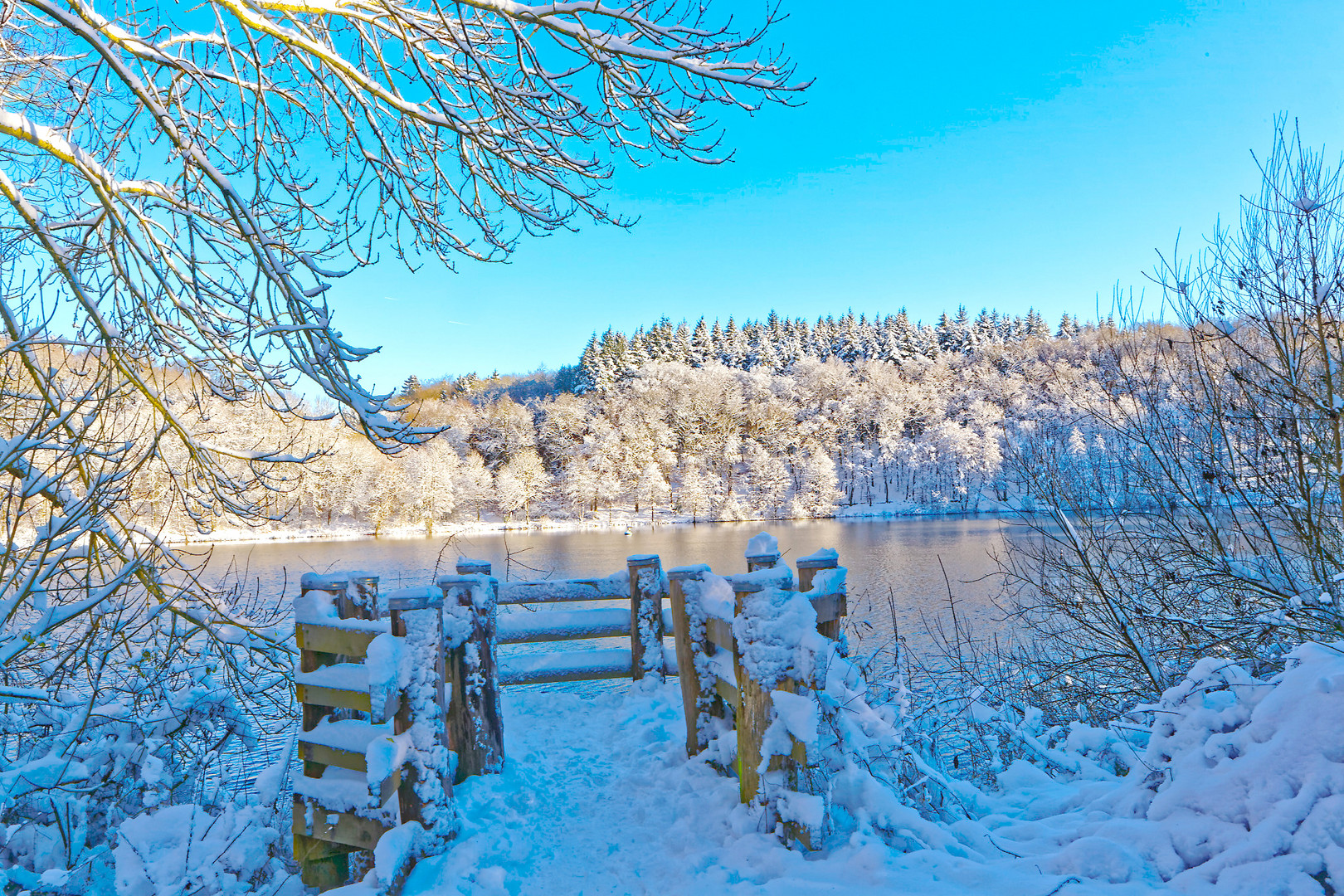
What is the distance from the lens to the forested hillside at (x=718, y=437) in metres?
49.1

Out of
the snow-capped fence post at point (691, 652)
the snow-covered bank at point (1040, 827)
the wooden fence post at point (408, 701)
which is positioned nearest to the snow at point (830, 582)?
the snow-capped fence post at point (691, 652)

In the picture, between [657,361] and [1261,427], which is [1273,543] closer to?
[1261,427]

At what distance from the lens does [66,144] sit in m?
3.51

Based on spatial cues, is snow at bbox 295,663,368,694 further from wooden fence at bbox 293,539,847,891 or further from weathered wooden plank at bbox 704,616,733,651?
weathered wooden plank at bbox 704,616,733,651

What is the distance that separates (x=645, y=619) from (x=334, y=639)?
9.57ft

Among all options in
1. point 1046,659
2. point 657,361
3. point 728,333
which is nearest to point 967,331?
point 728,333

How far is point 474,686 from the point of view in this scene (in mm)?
3750

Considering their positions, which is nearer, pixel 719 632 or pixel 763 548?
pixel 719 632

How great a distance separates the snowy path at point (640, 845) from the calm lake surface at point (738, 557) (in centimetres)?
327

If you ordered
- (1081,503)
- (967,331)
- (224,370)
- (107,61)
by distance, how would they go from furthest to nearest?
1. (967,331)
2. (1081,503)
3. (224,370)
4. (107,61)

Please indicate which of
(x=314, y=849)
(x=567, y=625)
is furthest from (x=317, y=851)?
(x=567, y=625)

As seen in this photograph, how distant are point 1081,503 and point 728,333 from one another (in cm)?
9157

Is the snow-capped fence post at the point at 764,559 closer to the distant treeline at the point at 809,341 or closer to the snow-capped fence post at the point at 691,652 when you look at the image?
the snow-capped fence post at the point at 691,652

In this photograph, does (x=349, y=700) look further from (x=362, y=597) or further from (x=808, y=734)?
(x=808, y=734)
